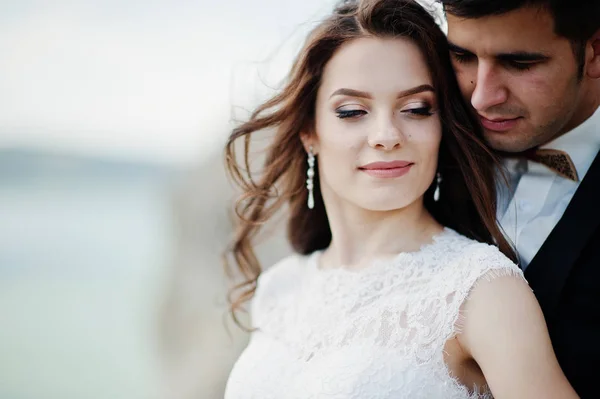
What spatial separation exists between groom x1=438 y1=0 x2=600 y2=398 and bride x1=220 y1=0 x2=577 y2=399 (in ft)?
0.38

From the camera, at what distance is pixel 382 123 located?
2.87 m

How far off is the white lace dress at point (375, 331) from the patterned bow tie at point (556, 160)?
48cm

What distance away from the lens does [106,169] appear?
1806cm

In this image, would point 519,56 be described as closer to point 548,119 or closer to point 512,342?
point 548,119

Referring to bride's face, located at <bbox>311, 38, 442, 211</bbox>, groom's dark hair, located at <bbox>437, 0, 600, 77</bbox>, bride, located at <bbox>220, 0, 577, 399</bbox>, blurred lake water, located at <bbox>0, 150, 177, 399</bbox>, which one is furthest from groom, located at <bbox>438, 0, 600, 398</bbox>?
blurred lake water, located at <bbox>0, 150, 177, 399</bbox>

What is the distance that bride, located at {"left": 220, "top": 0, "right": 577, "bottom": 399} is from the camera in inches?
103

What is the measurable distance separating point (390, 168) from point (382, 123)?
0.18m

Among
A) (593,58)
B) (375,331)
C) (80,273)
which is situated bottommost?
(80,273)

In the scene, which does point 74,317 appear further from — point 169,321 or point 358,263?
point 358,263

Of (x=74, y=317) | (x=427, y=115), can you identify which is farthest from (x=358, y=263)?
(x=74, y=317)

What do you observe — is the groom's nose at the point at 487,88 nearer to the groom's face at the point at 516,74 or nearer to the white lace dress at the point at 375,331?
the groom's face at the point at 516,74

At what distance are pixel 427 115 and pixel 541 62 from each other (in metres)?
0.51

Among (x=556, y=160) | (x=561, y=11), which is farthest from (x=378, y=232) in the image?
(x=561, y=11)

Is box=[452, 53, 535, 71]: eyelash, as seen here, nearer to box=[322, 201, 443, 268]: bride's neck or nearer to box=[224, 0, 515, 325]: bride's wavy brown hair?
box=[224, 0, 515, 325]: bride's wavy brown hair
